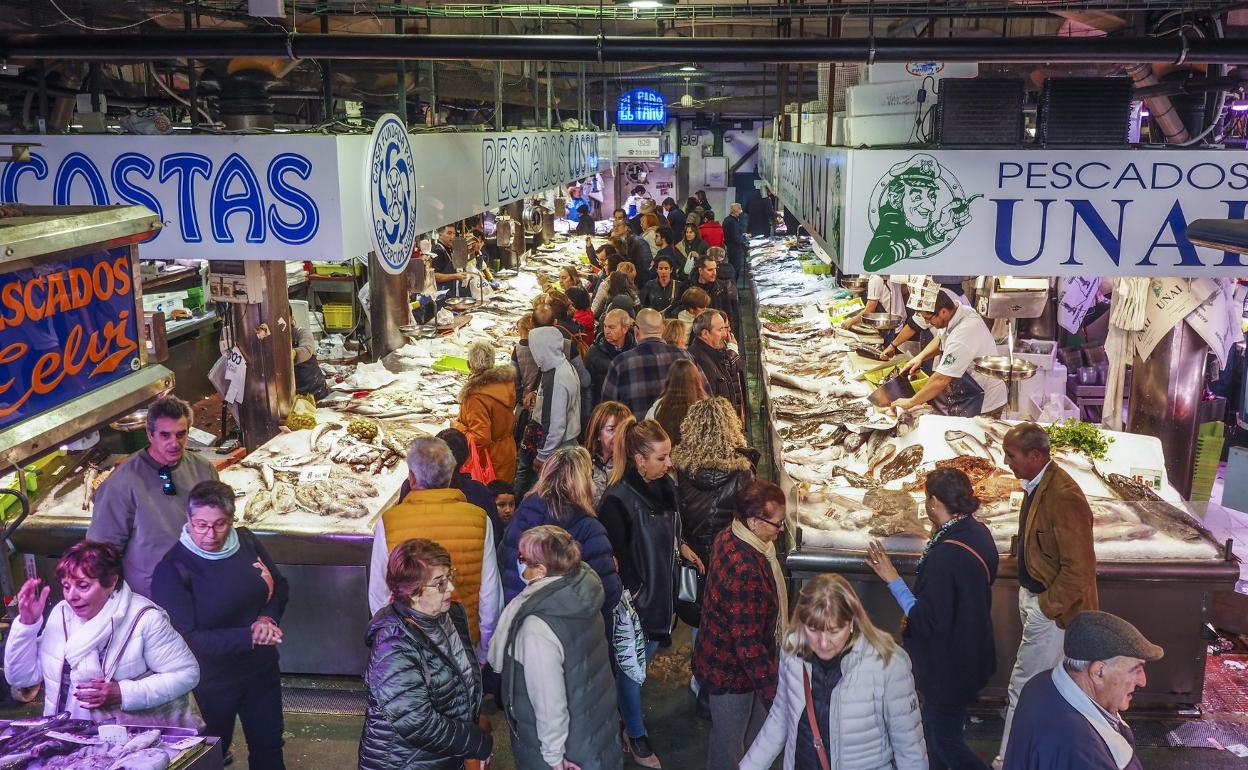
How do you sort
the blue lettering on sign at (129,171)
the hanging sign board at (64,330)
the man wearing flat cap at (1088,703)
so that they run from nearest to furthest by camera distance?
the hanging sign board at (64,330) < the man wearing flat cap at (1088,703) < the blue lettering on sign at (129,171)

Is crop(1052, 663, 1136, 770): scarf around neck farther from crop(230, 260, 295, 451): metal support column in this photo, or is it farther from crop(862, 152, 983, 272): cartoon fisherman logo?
crop(230, 260, 295, 451): metal support column

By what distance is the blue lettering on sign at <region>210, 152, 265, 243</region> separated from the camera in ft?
17.6

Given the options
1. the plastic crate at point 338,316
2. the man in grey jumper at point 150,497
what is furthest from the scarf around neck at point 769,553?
the plastic crate at point 338,316

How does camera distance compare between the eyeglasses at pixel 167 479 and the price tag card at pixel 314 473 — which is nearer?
the eyeglasses at pixel 167 479

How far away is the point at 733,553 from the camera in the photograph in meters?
4.35

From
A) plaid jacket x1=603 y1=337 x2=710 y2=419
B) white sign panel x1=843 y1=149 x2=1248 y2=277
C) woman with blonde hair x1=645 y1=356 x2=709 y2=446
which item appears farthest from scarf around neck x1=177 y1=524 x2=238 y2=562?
plaid jacket x1=603 y1=337 x2=710 y2=419

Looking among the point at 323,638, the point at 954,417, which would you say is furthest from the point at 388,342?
the point at 954,417

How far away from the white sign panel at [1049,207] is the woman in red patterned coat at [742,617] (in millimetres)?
1799

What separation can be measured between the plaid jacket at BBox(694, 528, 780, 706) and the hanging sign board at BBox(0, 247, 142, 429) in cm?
250

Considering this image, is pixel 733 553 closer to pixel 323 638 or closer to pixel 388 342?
pixel 323 638

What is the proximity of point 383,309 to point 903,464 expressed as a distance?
5.26m

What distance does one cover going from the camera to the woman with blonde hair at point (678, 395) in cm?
639

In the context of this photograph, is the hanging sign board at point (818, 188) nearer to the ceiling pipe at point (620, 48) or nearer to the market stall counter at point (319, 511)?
the ceiling pipe at point (620, 48)

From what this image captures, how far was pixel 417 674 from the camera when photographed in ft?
11.9
